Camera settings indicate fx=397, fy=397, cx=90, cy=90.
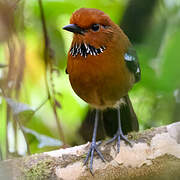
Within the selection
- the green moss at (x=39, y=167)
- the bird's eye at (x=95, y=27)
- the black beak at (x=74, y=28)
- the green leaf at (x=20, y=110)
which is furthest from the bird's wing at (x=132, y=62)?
the green moss at (x=39, y=167)

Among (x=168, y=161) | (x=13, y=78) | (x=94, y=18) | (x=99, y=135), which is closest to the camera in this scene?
(x=168, y=161)

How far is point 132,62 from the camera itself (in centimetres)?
307

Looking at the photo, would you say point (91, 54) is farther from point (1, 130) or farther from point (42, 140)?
point (1, 130)

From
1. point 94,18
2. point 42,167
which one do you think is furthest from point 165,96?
point 42,167

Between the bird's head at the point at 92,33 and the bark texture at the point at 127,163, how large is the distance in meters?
0.74

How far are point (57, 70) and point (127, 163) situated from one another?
3.79 ft

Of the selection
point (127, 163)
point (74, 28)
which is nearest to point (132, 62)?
point (74, 28)

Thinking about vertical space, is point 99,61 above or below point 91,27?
below

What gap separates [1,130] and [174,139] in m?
1.72

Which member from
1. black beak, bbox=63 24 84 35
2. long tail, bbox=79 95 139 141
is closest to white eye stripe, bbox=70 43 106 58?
black beak, bbox=63 24 84 35

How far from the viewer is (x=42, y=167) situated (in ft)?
8.55

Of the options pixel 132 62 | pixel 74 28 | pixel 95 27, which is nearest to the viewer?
pixel 74 28

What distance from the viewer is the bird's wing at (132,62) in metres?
3.04

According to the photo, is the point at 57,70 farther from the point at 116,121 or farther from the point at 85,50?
the point at 116,121
